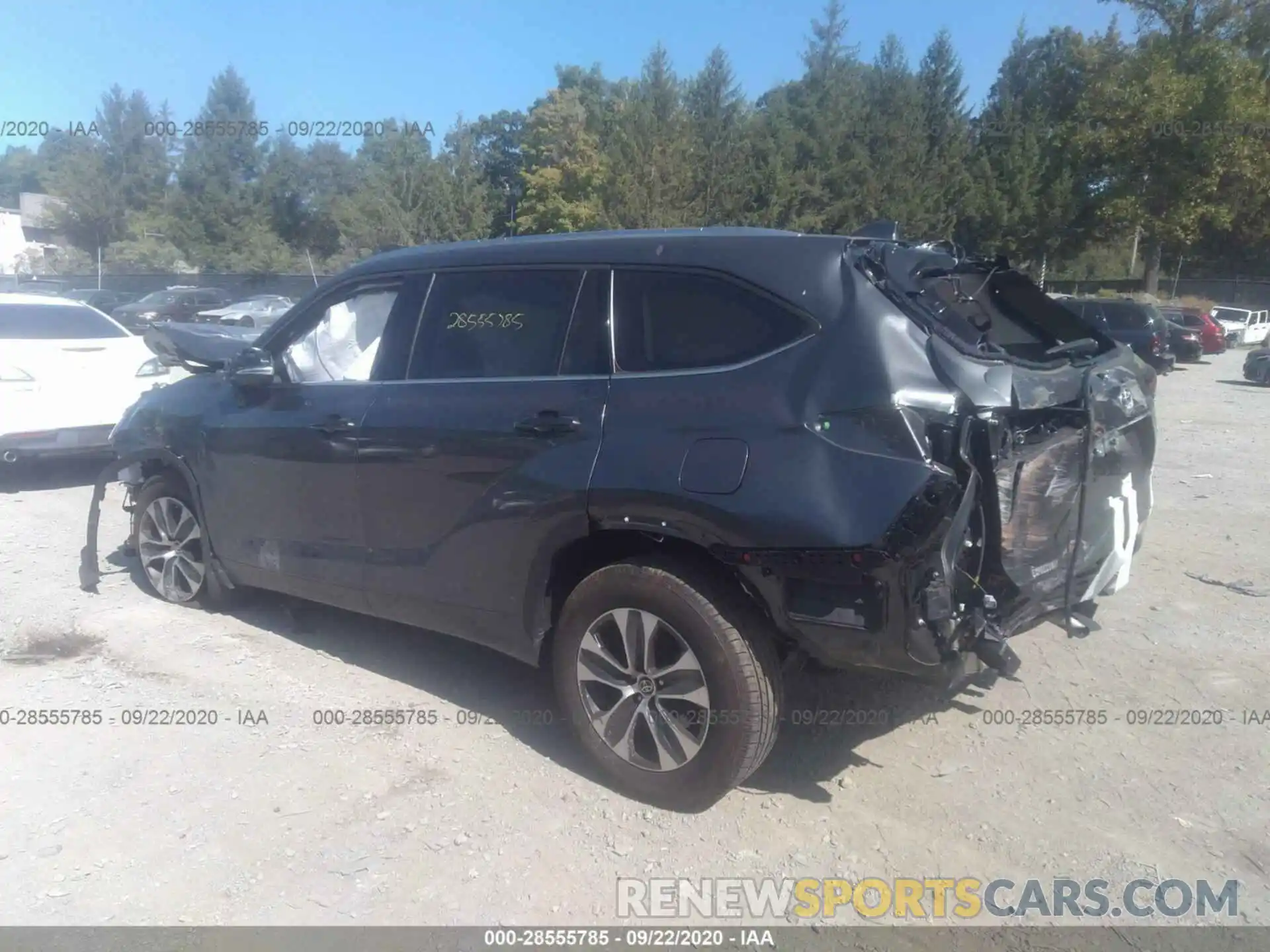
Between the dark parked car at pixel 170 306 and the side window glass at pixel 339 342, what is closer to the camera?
the side window glass at pixel 339 342

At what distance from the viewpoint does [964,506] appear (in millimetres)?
3189

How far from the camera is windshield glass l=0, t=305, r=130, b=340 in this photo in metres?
8.66

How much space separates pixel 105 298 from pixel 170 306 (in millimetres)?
5561

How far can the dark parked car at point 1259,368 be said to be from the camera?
68.9 ft

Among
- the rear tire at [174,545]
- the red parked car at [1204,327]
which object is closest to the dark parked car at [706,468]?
the rear tire at [174,545]

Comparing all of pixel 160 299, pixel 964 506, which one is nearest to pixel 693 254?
pixel 964 506

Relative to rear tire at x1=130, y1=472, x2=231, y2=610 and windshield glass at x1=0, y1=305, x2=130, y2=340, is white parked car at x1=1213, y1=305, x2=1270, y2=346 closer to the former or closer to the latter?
windshield glass at x1=0, y1=305, x2=130, y2=340

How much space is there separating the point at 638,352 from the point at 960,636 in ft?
4.86

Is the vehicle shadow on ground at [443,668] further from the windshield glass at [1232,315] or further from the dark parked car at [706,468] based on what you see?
the windshield glass at [1232,315]

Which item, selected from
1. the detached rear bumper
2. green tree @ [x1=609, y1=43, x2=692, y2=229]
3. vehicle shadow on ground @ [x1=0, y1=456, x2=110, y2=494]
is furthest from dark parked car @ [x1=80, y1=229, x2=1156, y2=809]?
green tree @ [x1=609, y1=43, x2=692, y2=229]

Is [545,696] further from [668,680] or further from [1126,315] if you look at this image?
[1126,315]

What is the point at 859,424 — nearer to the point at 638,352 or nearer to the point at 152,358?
Result: the point at 638,352

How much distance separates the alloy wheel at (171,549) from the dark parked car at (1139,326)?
19.1 meters

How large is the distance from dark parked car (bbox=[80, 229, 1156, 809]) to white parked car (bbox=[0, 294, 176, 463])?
14.0 ft
